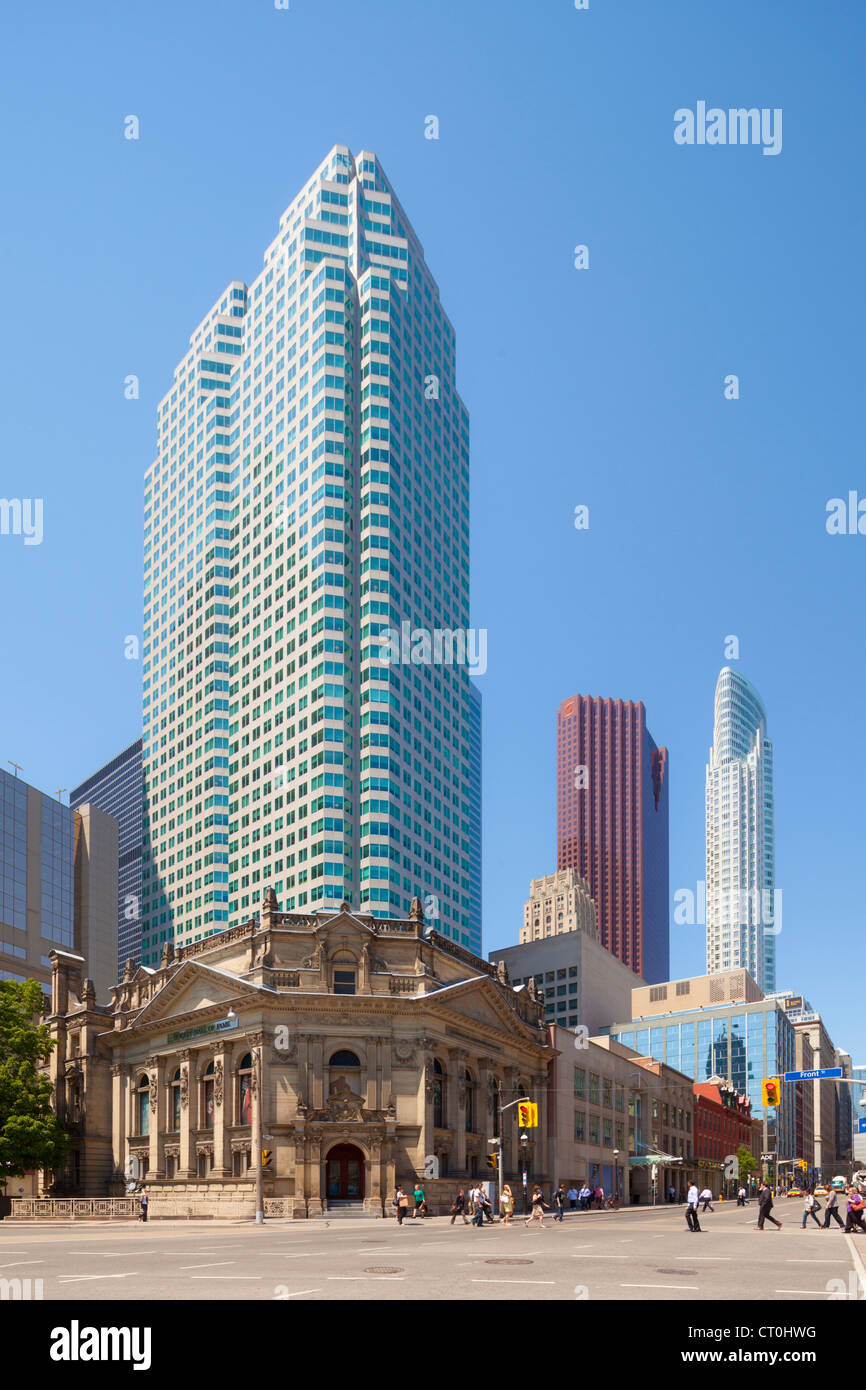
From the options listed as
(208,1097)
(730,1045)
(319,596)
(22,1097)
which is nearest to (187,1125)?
(208,1097)

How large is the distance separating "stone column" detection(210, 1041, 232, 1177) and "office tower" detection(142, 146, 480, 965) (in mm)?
58348

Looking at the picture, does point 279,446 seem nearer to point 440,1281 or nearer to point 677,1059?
point 677,1059

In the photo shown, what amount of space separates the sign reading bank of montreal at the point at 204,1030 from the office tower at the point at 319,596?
173ft

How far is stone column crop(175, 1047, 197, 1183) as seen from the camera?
76188 mm

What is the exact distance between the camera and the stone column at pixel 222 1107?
72250mm

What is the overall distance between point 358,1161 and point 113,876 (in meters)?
94.9

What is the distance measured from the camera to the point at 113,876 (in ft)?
519

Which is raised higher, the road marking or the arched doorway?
the road marking

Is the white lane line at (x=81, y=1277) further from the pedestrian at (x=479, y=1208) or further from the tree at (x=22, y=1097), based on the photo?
the tree at (x=22, y=1097)

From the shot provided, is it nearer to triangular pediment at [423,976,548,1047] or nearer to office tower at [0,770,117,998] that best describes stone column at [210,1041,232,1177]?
triangular pediment at [423,976,548,1047]

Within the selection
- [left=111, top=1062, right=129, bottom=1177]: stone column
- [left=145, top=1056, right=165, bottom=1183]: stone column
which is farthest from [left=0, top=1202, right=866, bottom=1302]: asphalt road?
[left=111, top=1062, right=129, bottom=1177]: stone column
